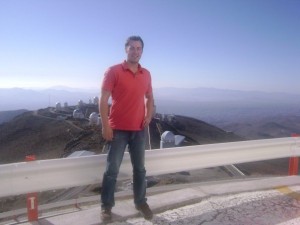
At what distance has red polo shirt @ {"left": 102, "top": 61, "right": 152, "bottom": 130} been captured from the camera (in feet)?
12.6

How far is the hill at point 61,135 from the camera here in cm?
3753

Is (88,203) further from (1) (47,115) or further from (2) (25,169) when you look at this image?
(1) (47,115)

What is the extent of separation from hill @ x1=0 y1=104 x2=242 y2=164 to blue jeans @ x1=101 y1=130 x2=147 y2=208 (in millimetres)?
26181

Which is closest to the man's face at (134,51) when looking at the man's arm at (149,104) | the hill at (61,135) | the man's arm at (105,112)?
the man's arm at (105,112)

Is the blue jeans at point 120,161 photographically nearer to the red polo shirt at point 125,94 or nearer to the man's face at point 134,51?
the red polo shirt at point 125,94

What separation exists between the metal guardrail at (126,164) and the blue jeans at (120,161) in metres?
0.36

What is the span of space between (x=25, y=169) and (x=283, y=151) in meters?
4.49

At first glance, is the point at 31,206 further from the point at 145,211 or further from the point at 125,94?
the point at 125,94

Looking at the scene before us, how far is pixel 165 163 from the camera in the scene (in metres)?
4.93

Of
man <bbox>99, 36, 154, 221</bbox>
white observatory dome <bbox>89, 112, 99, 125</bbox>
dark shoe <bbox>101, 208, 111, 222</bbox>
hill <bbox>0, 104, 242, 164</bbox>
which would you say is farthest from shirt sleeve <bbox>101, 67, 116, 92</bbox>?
white observatory dome <bbox>89, 112, 99, 125</bbox>

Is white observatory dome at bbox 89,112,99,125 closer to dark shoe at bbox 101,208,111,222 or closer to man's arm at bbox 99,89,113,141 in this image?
dark shoe at bbox 101,208,111,222

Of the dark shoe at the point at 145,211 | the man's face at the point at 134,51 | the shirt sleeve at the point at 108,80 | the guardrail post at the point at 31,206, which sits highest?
the man's face at the point at 134,51

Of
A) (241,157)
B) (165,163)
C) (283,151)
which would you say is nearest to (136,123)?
(165,163)

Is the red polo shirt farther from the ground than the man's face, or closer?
closer
